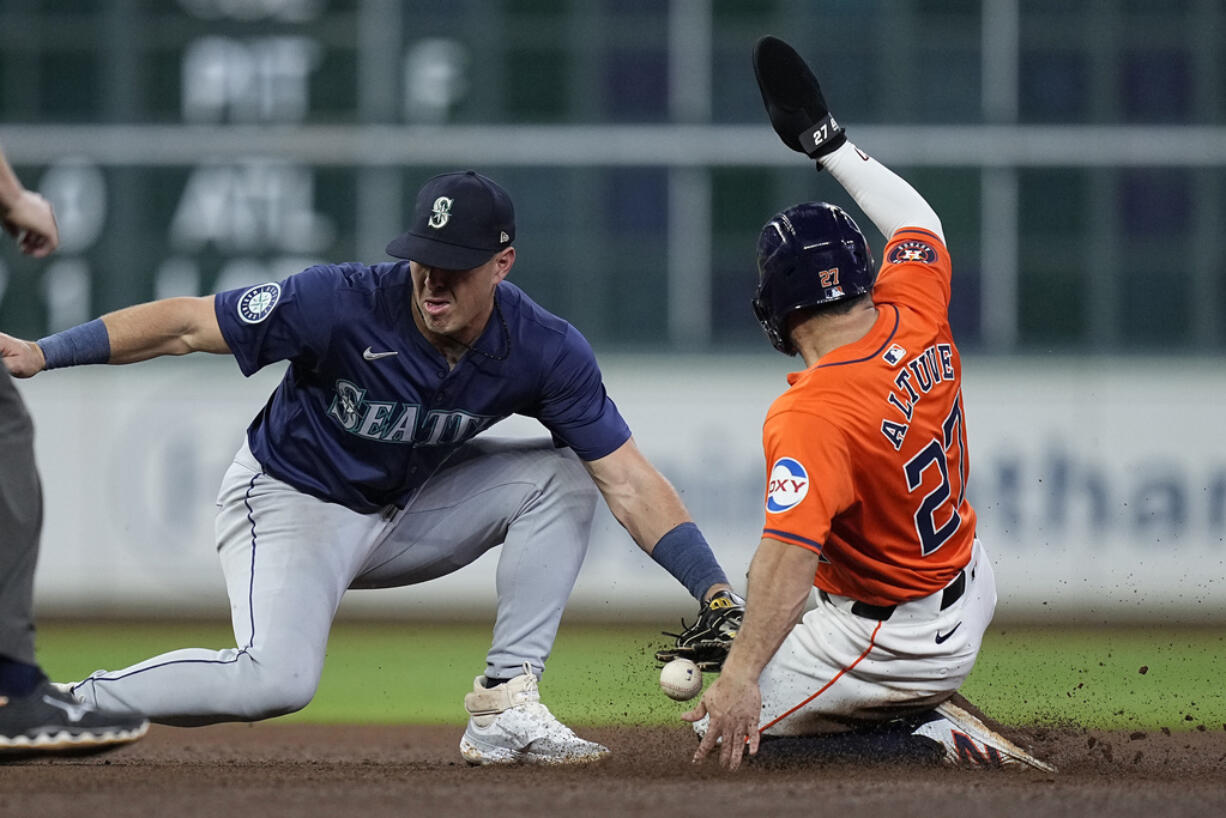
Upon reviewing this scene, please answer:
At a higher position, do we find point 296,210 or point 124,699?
point 296,210

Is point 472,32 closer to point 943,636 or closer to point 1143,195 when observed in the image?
point 1143,195

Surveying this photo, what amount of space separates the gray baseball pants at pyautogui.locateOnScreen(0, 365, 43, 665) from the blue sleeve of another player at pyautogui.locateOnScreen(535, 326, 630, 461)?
58.7 inches

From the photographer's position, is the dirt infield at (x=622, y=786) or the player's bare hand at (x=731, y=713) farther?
the player's bare hand at (x=731, y=713)

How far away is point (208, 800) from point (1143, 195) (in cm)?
854

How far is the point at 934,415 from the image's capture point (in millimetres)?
3928

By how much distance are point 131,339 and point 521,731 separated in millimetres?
1475

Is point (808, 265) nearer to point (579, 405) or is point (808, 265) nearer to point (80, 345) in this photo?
point (579, 405)

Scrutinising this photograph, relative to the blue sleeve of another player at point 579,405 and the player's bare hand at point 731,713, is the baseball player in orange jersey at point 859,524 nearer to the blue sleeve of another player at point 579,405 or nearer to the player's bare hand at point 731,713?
the player's bare hand at point 731,713

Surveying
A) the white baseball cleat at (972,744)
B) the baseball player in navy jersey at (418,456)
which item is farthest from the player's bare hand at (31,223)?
the white baseball cleat at (972,744)

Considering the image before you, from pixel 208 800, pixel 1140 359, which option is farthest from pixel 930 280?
pixel 1140 359

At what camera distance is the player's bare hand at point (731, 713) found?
142 inches

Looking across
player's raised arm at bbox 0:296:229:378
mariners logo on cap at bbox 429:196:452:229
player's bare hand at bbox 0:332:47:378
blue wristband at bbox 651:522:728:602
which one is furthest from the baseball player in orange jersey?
player's bare hand at bbox 0:332:47:378

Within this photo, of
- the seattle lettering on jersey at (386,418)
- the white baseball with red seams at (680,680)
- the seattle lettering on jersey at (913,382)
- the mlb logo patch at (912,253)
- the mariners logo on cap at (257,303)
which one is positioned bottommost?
the white baseball with red seams at (680,680)

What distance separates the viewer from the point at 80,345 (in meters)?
3.96
